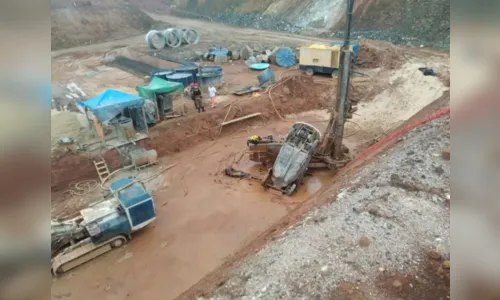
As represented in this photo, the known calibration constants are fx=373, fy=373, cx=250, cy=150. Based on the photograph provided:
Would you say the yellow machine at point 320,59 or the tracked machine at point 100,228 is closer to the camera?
the tracked machine at point 100,228

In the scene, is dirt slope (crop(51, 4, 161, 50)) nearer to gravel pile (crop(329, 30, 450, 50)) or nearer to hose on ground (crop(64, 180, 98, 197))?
gravel pile (crop(329, 30, 450, 50))

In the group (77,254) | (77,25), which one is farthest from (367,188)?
(77,25)

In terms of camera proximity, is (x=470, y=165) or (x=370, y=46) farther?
(x=370, y=46)

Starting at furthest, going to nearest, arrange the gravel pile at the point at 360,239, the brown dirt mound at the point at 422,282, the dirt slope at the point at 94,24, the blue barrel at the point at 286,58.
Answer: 1. the dirt slope at the point at 94,24
2. the blue barrel at the point at 286,58
3. the gravel pile at the point at 360,239
4. the brown dirt mound at the point at 422,282

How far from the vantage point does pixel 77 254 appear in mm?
10781

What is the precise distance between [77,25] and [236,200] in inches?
1304

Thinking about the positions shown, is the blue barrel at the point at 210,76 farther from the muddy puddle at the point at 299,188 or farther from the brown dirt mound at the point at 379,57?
the brown dirt mound at the point at 379,57

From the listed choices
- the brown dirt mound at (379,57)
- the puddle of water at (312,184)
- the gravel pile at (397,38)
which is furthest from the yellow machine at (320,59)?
the puddle of water at (312,184)

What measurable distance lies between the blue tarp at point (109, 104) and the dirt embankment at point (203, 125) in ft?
5.26

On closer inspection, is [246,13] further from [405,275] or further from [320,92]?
[405,275]

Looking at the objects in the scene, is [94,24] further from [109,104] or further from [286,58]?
[109,104]

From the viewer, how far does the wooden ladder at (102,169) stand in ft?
49.6

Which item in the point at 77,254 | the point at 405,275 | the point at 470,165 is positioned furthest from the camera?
the point at 77,254

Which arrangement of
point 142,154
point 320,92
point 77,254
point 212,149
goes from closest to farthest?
point 77,254 → point 142,154 → point 212,149 → point 320,92
